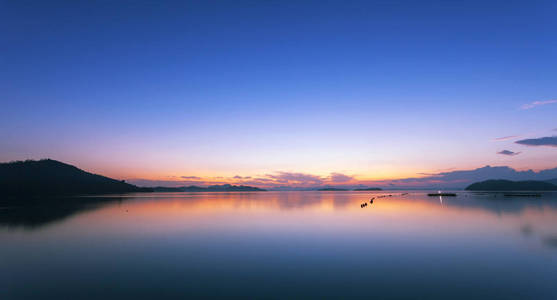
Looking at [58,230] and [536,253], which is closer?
[536,253]

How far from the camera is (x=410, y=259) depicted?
20844 millimetres

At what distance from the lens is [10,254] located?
2197cm

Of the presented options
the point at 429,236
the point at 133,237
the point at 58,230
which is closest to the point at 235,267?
the point at 133,237

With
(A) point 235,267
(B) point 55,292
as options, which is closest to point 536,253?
(A) point 235,267

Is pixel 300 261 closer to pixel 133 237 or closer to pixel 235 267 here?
pixel 235 267

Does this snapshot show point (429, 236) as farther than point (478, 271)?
Yes

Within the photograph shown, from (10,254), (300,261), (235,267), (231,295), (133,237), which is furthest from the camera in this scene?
(133,237)

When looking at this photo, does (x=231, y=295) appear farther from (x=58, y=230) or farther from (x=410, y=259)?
(x=58, y=230)

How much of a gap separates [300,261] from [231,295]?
25.2 ft

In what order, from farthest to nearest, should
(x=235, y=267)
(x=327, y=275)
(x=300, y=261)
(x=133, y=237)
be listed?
(x=133, y=237) → (x=300, y=261) → (x=235, y=267) → (x=327, y=275)

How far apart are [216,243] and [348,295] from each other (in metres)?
16.3

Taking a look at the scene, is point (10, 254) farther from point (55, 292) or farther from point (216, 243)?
point (216, 243)

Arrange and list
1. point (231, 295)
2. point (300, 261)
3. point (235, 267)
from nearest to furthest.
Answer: point (231, 295) → point (235, 267) → point (300, 261)

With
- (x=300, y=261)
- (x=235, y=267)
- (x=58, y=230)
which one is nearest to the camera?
(x=235, y=267)
